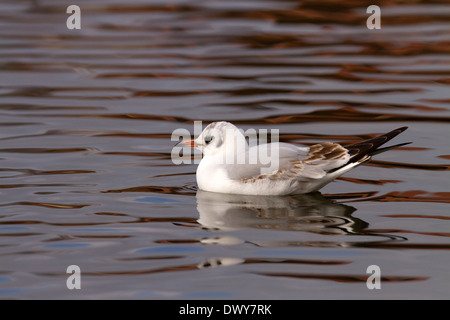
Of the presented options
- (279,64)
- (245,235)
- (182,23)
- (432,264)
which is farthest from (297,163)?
(182,23)

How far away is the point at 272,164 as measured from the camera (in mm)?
9852

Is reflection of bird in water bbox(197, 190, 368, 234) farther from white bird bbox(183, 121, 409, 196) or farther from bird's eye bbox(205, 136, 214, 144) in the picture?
bird's eye bbox(205, 136, 214, 144)

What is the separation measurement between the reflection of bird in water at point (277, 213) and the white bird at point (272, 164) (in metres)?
0.09

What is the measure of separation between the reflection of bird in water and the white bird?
9 cm

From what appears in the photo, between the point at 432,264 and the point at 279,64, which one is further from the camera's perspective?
the point at 279,64

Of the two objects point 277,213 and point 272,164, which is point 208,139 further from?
point 277,213

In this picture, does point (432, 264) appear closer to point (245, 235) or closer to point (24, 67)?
point (245, 235)

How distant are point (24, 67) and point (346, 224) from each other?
368 inches

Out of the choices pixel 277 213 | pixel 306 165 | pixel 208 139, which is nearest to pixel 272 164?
pixel 306 165

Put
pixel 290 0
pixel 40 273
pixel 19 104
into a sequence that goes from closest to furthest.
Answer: pixel 40 273
pixel 19 104
pixel 290 0

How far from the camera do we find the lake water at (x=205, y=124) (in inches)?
313

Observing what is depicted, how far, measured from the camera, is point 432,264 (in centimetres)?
811

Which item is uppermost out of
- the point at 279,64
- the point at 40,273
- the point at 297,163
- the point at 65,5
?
the point at 65,5

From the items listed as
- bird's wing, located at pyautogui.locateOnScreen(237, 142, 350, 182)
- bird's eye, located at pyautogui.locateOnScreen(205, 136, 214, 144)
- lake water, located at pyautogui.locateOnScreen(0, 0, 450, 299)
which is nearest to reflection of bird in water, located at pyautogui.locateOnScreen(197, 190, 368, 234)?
lake water, located at pyautogui.locateOnScreen(0, 0, 450, 299)
